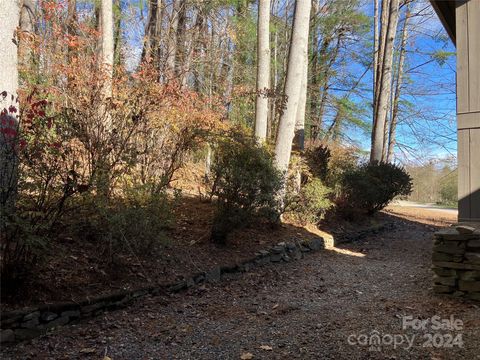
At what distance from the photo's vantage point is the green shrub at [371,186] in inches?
381

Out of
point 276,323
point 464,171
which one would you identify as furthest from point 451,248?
point 276,323

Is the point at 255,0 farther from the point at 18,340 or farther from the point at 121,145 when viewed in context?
the point at 18,340

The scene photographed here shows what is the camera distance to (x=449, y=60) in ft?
52.0

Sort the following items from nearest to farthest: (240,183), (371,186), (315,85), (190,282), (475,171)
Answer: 1. (190,282)
2. (475,171)
3. (240,183)
4. (371,186)
5. (315,85)

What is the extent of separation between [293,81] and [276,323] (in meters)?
5.49

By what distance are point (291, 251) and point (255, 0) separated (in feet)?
44.3

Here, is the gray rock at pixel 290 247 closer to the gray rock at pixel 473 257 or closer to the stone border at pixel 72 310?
the stone border at pixel 72 310

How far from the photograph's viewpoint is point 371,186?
32.2 feet

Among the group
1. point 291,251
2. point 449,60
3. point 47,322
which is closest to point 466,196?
point 291,251

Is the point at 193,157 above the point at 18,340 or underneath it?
above

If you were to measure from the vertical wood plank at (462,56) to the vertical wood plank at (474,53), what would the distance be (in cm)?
3

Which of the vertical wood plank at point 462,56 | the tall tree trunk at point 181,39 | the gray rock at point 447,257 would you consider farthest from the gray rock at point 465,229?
the tall tree trunk at point 181,39

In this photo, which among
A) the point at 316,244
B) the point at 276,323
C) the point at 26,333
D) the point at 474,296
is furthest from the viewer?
the point at 316,244

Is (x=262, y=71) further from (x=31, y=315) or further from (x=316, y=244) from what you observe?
(x=31, y=315)
